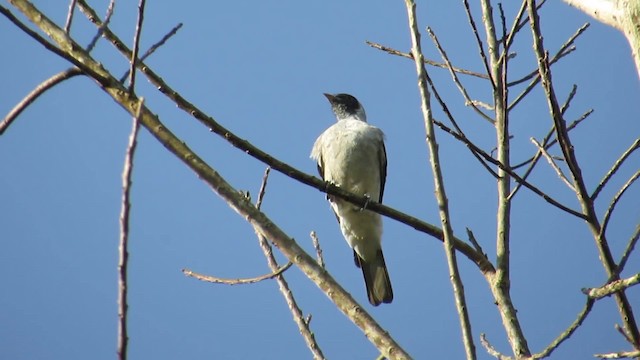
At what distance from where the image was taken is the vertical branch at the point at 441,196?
7.96ft

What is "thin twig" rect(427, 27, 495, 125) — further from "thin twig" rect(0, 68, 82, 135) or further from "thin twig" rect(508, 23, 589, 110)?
"thin twig" rect(0, 68, 82, 135)

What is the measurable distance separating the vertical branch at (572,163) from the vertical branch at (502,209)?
0.41 m

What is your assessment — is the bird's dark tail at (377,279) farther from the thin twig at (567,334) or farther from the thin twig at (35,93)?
A: the thin twig at (35,93)

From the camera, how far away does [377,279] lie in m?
7.41

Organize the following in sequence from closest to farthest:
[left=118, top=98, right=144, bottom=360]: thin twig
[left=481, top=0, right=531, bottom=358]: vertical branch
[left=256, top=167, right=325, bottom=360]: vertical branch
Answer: [left=118, top=98, right=144, bottom=360]: thin twig
[left=481, top=0, right=531, bottom=358]: vertical branch
[left=256, top=167, right=325, bottom=360]: vertical branch

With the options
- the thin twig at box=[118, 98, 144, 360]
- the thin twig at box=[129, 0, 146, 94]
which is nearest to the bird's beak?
the thin twig at box=[129, 0, 146, 94]

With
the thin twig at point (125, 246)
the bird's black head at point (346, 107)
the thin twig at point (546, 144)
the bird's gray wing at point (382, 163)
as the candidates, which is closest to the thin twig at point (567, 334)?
the thin twig at point (546, 144)

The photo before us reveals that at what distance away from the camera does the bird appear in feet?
24.6

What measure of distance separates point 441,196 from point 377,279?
4.74 m

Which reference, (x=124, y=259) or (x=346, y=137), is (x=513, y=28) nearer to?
(x=124, y=259)

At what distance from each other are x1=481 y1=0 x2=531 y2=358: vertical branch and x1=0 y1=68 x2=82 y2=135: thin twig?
6.31 feet

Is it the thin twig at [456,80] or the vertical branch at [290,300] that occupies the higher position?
the thin twig at [456,80]

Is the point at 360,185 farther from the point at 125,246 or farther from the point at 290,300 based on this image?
the point at 125,246

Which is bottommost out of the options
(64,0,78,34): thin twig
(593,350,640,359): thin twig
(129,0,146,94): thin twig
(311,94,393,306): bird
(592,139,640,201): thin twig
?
(593,350,640,359): thin twig
